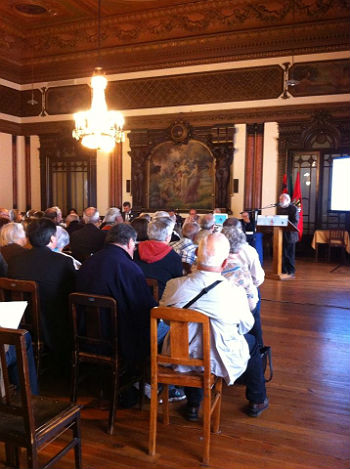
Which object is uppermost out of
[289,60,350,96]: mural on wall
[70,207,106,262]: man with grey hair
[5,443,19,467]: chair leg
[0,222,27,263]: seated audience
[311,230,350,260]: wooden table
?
[289,60,350,96]: mural on wall

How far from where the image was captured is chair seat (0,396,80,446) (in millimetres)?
1876

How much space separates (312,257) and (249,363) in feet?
25.7

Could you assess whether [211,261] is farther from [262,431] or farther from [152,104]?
[152,104]

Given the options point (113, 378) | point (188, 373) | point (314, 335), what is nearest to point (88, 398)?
point (113, 378)

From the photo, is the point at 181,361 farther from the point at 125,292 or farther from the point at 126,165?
the point at 126,165

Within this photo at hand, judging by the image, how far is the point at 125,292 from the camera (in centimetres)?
278

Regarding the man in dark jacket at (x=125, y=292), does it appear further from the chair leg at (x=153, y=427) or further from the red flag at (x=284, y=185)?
the red flag at (x=284, y=185)

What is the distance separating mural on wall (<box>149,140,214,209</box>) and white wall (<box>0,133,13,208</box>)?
4.48 metres

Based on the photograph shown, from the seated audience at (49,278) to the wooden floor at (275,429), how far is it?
52cm

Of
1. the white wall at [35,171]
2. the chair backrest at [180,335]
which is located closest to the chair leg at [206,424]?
the chair backrest at [180,335]

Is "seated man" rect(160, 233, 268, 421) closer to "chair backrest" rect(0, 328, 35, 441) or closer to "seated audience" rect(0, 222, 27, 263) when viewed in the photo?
"chair backrest" rect(0, 328, 35, 441)

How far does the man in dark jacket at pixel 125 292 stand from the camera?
2754mm

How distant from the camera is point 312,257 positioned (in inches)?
396

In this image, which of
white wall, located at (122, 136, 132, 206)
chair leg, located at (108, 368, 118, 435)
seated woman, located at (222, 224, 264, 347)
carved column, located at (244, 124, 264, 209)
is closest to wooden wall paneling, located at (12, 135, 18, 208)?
white wall, located at (122, 136, 132, 206)
